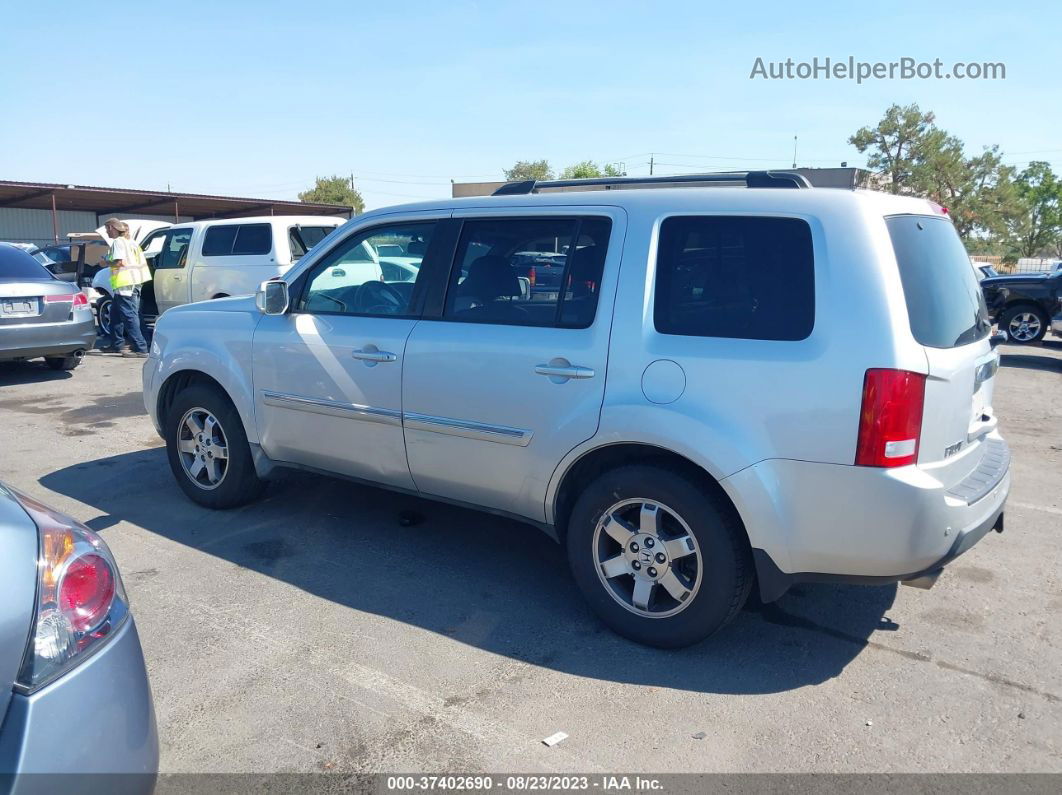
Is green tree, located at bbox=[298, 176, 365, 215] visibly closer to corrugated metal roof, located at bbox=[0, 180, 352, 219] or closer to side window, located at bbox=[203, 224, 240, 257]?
corrugated metal roof, located at bbox=[0, 180, 352, 219]

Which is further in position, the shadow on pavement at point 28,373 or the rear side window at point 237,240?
the rear side window at point 237,240

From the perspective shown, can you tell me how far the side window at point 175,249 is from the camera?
Result: 1288cm

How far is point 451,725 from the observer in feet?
10.3

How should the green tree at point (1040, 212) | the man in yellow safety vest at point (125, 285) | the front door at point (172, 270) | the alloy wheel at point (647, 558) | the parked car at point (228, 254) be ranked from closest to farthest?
the alloy wheel at point (647, 558)
the parked car at point (228, 254)
the man in yellow safety vest at point (125, 285)
the front door at point (172, 270)
the green tree at point (1040, 212)

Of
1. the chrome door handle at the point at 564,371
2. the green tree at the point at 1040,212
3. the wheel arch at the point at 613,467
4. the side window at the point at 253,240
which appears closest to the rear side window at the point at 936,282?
the wheel arch at the point at 613,467

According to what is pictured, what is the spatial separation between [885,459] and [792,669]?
1.03 m

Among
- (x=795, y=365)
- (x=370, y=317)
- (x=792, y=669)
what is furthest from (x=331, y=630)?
(x=795, y=365)

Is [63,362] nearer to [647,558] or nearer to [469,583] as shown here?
[469,583]

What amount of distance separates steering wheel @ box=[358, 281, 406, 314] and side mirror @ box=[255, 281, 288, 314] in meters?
0.47

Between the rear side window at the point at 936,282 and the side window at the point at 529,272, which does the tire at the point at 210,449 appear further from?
the rear side window at the point at 936,282

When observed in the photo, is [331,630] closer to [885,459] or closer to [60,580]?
[60,580]

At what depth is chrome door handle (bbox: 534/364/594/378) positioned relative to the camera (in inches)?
146

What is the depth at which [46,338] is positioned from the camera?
392 inches

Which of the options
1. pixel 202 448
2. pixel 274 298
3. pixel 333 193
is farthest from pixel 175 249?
pixel 333 193
